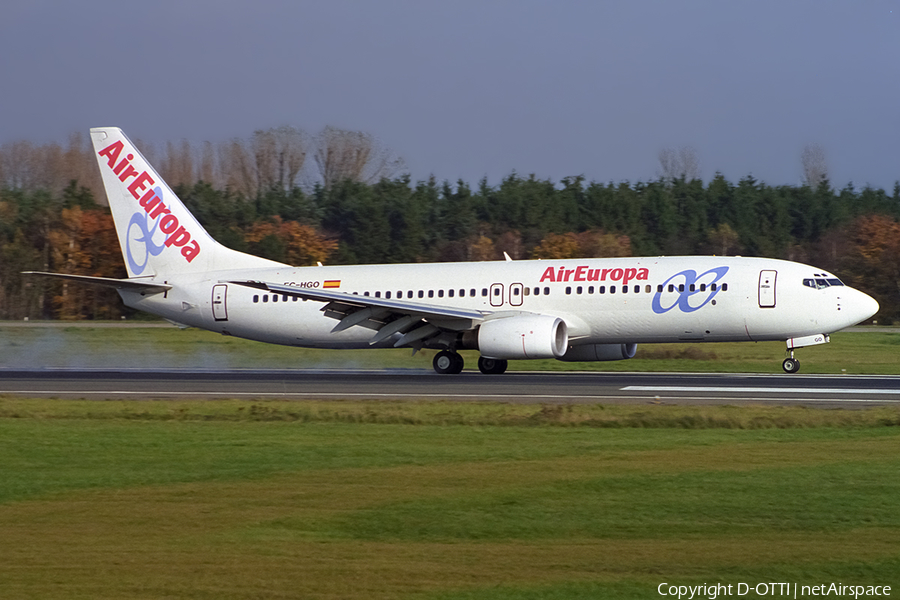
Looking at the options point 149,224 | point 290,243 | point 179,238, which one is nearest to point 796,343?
point 179,238

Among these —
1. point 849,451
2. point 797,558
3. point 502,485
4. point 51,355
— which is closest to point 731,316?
point 849,451

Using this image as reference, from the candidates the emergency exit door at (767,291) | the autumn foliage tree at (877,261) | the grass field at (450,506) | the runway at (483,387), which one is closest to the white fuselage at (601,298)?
the emergency exit door at (767,291)

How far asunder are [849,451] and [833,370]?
1696 centimetres

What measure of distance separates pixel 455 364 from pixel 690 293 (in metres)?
6.98

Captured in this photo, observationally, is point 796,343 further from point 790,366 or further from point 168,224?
point 168,224

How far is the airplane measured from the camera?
2773 cm

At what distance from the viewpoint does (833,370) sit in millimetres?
30484

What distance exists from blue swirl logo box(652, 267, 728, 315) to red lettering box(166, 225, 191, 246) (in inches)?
596

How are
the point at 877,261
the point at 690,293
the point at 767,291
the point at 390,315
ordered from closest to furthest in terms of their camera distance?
the point at 767,291
the point at 690,293
the point at 390,315
the point at 877,261

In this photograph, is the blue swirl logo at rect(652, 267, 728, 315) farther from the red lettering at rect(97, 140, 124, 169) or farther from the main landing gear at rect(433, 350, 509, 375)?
the red lettering at rect(97, 140, 124, 169)

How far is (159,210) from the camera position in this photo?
3350cm

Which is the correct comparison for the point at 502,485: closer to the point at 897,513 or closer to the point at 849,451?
the point at 897,513

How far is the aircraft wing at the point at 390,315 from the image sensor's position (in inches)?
1114

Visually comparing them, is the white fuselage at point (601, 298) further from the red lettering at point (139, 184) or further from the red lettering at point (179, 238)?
the red lettering at point (139, 184)
